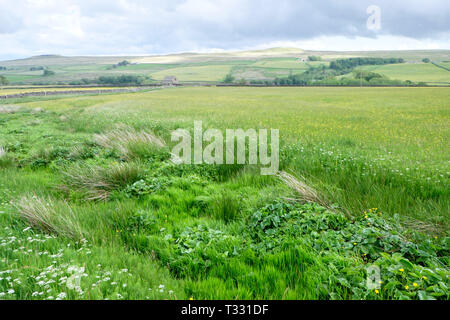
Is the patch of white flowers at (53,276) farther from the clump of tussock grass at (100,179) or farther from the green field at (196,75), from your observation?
the green field at (196,75)

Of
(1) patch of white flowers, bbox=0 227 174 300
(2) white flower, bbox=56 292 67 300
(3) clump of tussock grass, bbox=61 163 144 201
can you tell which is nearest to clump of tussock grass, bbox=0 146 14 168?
(3) clump of tussock grass, bbox=61 163 144 201

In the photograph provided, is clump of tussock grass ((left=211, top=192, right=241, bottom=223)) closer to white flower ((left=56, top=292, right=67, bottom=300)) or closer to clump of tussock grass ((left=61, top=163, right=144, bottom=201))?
clump of tussock grass ((left=61, top=163, right=144, bottom=201))

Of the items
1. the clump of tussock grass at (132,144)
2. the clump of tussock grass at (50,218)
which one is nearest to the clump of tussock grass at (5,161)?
the clump of tussock grass at (132,144)

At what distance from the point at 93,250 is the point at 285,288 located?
2787mm

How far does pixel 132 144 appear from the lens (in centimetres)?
1062

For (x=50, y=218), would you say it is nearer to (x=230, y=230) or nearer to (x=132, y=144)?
(x=230, y=230)

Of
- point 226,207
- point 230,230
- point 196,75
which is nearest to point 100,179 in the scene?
point 226,207

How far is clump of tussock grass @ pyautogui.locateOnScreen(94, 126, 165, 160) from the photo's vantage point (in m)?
10.2

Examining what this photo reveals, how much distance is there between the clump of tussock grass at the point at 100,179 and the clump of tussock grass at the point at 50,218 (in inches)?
60.1

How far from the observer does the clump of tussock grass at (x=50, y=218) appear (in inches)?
192

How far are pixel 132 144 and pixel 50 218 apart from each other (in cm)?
568

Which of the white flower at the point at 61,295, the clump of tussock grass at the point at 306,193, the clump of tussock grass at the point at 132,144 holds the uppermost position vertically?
the clump of tussock grass at the point at 132,144

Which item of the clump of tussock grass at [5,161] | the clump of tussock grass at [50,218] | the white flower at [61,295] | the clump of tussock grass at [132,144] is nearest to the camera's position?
the white flower at [61,295]
